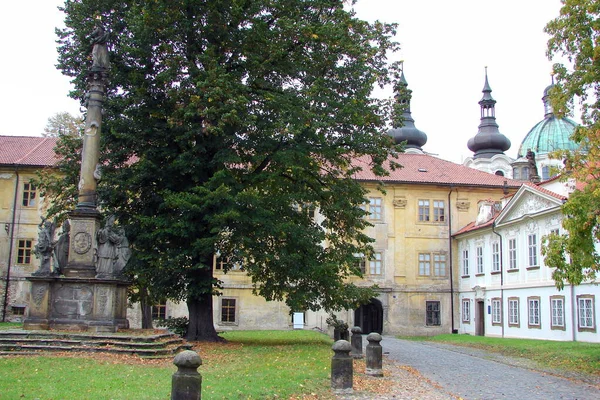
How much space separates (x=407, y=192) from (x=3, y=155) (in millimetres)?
25339

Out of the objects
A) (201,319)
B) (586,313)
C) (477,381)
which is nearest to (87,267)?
(201,319)

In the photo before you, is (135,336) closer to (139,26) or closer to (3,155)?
(139,26)

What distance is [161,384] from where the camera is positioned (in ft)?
34.3

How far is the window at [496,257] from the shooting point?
36656 mm

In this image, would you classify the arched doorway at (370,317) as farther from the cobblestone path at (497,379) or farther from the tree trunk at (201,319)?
the tree trunk at (201,319)

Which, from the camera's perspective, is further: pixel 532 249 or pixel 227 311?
pixel 227 311

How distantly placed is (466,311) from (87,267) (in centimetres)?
2982

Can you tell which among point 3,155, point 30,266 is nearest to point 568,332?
point 30,266

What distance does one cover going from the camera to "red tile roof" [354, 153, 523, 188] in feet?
137

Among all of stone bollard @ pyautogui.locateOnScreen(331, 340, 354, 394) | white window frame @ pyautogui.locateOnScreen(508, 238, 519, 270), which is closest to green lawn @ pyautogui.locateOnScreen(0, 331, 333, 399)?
stone bollard @ pyautogui.locateOnScreen(331, 340, 354, 394)

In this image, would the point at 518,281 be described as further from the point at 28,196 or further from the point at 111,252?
the point at 28,196

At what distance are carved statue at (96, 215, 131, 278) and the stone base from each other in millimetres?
520

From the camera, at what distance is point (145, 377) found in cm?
1120

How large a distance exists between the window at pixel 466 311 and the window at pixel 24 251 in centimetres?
2699
